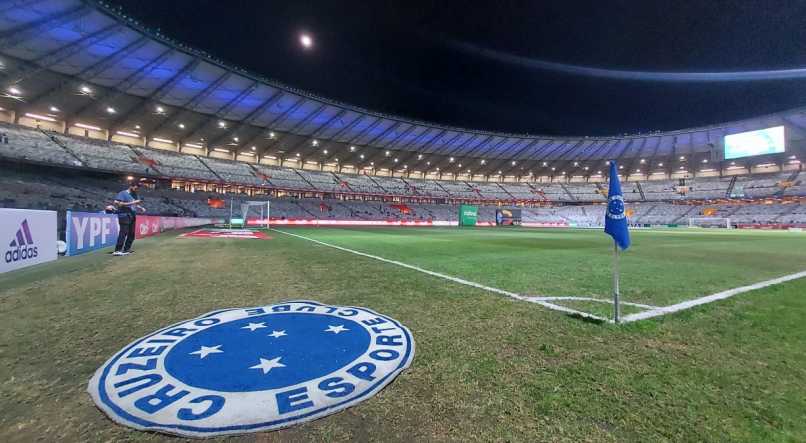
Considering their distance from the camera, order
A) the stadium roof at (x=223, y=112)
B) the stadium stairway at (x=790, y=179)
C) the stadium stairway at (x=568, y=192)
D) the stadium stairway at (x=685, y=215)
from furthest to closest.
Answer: the stadium stairway at (x=568, y=192)
the stadium stairway at (x=685, y=215)
the stadium stairway at (x=790, y=179)
the stadium roof at (x=223, y=112)

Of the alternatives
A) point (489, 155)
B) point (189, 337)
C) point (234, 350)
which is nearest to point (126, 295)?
point (189, 337)

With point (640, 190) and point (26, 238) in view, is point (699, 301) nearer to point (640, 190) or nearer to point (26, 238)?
point (26, 238)

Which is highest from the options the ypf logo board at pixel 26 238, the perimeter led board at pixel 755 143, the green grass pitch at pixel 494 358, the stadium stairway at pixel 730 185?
the perimeter led board at pixel 755 143

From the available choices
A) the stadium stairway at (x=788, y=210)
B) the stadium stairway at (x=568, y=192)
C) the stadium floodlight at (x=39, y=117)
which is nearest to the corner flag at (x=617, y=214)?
the stadium floodlight at (x=39, y=117)

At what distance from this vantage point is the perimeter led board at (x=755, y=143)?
144ft

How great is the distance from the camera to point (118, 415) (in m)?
1.51

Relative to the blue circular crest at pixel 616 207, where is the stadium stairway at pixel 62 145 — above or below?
above

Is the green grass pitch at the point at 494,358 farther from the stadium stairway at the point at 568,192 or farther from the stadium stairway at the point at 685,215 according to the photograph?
the stadium stairway at the point at 568,192

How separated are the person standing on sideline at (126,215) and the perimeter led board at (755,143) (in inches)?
2924

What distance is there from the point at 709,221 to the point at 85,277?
236ft

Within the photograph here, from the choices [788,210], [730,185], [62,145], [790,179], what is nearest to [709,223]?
[788,210]

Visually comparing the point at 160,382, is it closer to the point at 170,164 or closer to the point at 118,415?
the point at 118,415

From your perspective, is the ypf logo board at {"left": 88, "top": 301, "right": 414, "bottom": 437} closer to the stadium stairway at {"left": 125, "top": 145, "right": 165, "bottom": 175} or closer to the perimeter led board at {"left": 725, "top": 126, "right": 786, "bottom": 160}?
the stadium stairway at {"left": 125, "top": 145, "right": 165, "bottom": 175}

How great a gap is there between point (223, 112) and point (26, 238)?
3814cm
